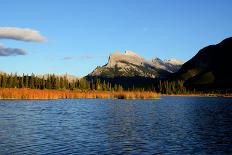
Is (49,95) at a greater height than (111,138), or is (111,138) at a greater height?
(49,95)

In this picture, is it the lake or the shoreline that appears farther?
the shoreline

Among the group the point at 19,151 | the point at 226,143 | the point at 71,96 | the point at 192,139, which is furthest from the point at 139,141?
the point at 71,96

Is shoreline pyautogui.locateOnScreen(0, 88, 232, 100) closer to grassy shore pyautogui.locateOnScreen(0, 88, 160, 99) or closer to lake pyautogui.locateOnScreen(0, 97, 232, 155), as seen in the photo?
grassy shore pyautogui.locateOnScreen(0, 88, 160, 99)

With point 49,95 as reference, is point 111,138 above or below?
below

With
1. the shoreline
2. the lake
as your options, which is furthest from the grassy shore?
the lake

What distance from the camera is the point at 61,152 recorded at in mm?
33812

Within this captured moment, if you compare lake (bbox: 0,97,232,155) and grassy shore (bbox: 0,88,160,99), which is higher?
grassy shore (bbox: 0,88,160,99)

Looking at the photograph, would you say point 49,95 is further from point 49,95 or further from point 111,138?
point 111,138

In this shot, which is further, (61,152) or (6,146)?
(6,146)

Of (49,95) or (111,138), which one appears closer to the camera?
(111,138)

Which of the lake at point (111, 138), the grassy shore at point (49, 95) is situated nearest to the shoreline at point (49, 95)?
the grassy shore at point (49, 95)

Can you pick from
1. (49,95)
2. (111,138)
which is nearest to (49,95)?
(49,95)

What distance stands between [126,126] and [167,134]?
9.53 m

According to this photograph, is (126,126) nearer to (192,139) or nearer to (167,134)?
(167,134)
